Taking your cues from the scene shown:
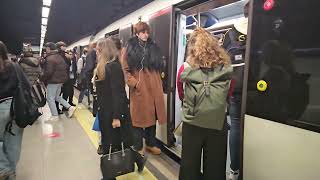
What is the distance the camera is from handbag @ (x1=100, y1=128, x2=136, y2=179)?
7.47 ft

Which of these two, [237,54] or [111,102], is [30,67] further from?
[237,54]

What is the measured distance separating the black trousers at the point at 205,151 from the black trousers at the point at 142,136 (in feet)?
3.60

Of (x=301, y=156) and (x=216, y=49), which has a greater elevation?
(x=216, y=49)

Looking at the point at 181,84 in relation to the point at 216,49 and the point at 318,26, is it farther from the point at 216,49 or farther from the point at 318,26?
the point at 318,26

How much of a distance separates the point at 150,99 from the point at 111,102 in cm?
89

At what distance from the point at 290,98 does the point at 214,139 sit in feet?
1.90

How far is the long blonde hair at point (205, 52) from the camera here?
1.78 m

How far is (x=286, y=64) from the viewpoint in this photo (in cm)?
163

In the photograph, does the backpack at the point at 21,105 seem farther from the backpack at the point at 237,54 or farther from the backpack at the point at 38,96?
the backpack at the point at 237,54

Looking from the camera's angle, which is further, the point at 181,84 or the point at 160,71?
the point at 160,71

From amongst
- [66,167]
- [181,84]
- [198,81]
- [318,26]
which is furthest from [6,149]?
[318,26]

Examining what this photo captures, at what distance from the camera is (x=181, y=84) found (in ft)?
6.57

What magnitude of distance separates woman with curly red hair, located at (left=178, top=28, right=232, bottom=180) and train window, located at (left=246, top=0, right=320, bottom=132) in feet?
0.78

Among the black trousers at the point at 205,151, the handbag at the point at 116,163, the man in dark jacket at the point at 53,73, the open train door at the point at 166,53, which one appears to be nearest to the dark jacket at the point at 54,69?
the man in dark jacket at the point at 53,73
